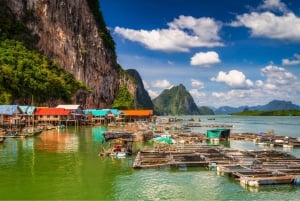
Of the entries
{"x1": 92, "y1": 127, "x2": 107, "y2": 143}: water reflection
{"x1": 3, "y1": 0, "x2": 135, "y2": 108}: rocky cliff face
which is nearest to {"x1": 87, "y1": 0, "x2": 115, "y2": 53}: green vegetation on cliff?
{"x1": 3, "y1": 0, "x2": 135, "y2": 108}: rocky cliff face

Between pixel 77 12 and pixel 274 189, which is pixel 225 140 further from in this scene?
pixel 77 12

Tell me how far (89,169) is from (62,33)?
344 ft

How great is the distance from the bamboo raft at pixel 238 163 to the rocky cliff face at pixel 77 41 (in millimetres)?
90143

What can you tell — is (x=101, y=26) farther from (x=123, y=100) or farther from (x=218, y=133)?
(x=218, y=133)

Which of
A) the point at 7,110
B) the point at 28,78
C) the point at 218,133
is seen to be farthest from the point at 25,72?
the point at 218,133

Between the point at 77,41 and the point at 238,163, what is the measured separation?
11499 centimetres

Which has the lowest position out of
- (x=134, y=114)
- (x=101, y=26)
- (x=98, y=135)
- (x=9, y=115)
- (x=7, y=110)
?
(x=98, y=135)

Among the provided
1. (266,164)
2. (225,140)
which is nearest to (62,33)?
(225,140)

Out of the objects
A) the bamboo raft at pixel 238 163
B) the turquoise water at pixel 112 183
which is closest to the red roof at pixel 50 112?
the turquoise water at pixel 112 183

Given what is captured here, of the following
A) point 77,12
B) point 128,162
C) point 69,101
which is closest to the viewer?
point 128,162

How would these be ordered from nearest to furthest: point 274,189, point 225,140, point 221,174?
1. point 274,189
2. point 221,174
3. point 225,140

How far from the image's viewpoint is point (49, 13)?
12569 cm

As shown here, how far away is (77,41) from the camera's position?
139 metres

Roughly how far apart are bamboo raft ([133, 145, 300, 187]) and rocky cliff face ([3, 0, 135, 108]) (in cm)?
9014
